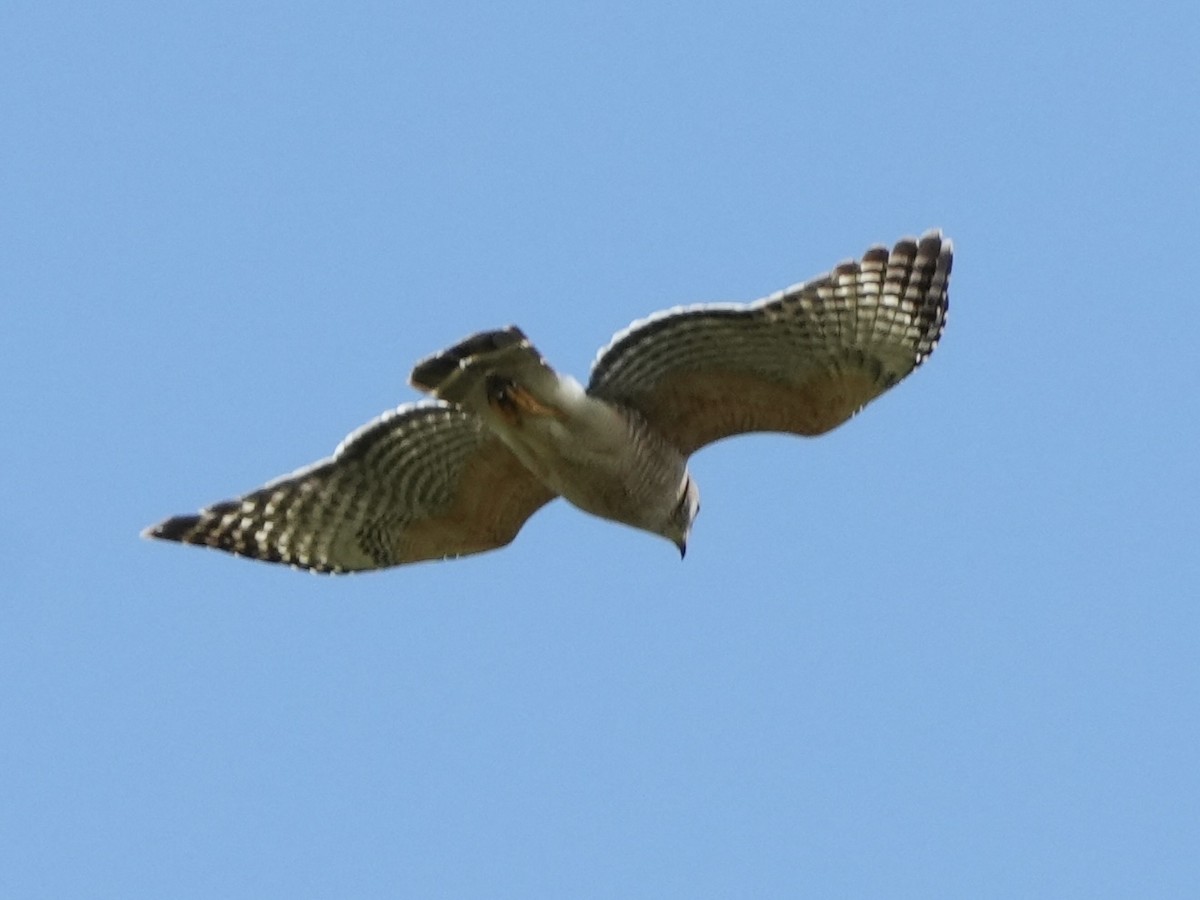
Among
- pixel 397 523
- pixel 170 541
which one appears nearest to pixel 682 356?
pixel 397 523

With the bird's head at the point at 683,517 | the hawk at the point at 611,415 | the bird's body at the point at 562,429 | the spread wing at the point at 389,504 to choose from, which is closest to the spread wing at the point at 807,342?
the hawk at the point at 611,415

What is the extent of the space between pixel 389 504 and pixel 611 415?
1967 millimetres

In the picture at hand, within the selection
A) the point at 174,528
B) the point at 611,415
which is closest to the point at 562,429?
the point at 611,415

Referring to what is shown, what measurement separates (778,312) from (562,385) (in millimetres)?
1272

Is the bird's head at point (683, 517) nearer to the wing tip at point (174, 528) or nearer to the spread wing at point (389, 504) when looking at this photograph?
the spread wing at point (389, 504)

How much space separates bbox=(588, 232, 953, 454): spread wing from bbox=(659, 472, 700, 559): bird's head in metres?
0.79

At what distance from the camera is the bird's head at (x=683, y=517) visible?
44.5ft

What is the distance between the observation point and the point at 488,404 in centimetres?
1251

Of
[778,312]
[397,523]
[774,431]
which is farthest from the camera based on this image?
[397,523]

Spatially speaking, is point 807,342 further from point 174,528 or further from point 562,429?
point 174,528

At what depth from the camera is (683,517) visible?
44.8 feet

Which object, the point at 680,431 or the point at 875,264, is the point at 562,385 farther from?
the point at 875,264

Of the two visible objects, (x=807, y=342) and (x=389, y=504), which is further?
(x=389, y=504)

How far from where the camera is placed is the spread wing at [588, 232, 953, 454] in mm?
12516
